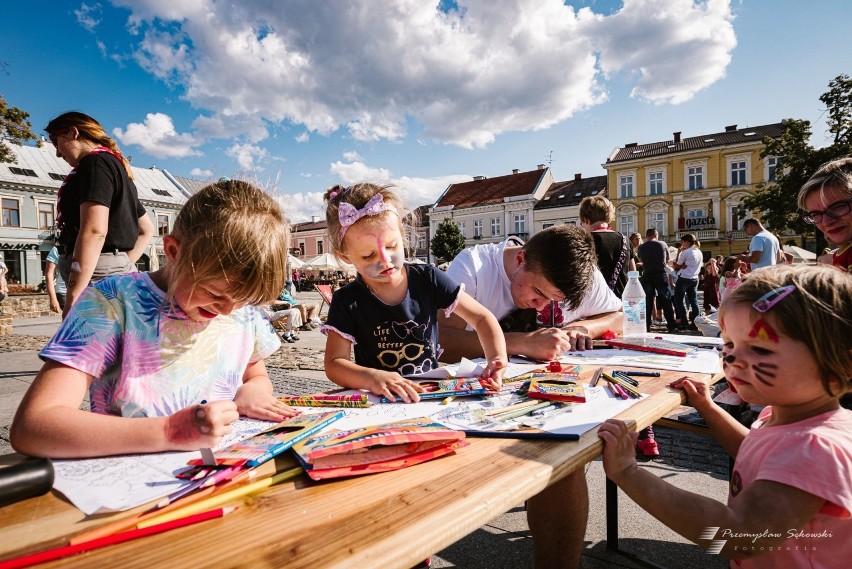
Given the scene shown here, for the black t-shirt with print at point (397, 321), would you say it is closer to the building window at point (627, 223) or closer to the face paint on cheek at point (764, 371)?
the face paint on cheek at point (764, 371)

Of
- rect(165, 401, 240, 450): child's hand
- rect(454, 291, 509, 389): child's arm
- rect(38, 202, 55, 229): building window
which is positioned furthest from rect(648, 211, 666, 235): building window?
rect(38, 202, 55, 229): building window

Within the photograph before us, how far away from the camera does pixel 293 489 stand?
2.54 ft

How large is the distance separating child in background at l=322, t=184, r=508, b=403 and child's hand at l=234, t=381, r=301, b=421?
398 mm

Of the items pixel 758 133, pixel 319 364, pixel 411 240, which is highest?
pixel 758 133

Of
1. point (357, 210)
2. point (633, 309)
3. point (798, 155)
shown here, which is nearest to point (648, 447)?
point (633, 309)

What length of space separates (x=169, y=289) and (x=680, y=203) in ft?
115

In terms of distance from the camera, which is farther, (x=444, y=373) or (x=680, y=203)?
(x=680, y=203)

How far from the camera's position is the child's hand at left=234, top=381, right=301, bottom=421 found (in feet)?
3.78

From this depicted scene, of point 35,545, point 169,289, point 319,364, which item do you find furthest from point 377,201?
point 319,364

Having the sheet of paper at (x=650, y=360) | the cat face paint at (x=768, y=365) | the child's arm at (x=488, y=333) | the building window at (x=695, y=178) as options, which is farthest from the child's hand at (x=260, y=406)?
the building window at (x=695, y=178)

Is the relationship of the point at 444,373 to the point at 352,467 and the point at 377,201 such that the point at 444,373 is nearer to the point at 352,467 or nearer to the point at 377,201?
the point at 377,201

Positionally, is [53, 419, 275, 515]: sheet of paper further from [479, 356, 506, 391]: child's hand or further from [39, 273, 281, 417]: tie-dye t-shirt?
[479, 356, 506, 391]: child's hand

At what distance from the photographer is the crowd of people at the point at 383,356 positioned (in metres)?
0.90

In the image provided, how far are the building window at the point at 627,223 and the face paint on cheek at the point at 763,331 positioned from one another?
1378 inches
